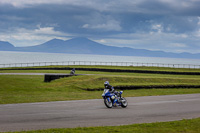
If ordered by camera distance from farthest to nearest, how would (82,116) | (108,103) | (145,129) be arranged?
1. (108,103)
2. (82,116)
3. (145,129)

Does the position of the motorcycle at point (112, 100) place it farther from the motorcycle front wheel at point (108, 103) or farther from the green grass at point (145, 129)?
the green grass at point (145, 129)

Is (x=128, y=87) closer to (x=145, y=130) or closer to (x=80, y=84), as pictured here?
(x=80, y=84)

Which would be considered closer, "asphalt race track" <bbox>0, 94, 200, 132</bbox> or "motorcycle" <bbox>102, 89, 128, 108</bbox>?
"asphalt race track" <bbox>0, 94, 200, 132</bbox>

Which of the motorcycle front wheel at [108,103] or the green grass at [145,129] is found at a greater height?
the motorcycle front wheel at [108,103]

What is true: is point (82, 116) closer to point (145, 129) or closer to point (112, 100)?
point (112, 100)

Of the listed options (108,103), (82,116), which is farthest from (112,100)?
(82,116)

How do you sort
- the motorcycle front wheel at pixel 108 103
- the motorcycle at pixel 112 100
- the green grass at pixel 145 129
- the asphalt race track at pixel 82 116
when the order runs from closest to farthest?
the green grass at pixel 145 129 → the asphalt race track at pixel 82 116 → the motorcycle at pixel 112 100 → the motorcycle front wheel at pixel 108 103

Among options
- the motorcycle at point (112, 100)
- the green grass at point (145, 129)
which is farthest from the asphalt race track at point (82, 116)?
the green grass at point (145, 129)

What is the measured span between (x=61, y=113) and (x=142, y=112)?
4682mm

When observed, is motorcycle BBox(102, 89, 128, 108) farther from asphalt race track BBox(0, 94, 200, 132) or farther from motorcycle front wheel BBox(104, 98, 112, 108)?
asphalt race track BBox(0, 94, 200, 132)

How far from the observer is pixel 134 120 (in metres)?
14.2

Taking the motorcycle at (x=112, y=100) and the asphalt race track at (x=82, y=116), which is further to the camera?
the motorcycle at (x=112, y=100)

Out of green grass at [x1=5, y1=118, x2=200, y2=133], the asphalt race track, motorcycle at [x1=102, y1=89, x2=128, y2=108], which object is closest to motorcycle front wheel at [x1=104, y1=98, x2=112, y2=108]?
motorcycle at [x1=102, y1=89, x2=128, y2=108]

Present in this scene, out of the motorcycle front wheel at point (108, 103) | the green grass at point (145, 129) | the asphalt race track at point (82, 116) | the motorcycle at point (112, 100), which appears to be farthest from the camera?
the motorcycle front wheel at point (108, 103)
